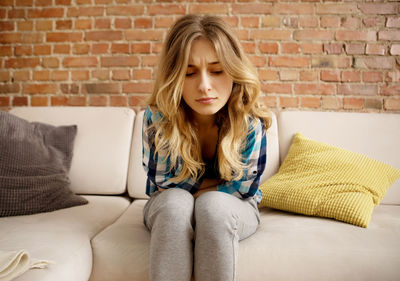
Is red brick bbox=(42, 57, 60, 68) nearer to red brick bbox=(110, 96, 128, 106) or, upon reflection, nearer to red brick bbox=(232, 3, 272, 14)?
red brick bbox=(110, 96, 128, 106)

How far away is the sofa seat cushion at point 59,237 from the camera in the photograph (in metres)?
0.82

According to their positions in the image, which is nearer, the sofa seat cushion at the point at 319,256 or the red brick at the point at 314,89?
the sofa seat cushion at the point at 319,256

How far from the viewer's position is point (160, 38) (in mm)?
1889

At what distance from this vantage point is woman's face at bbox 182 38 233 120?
95 cm

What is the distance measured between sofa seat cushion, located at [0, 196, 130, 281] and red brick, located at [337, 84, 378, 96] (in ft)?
5.06

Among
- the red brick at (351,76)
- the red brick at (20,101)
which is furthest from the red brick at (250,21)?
the red brick at (20,101)

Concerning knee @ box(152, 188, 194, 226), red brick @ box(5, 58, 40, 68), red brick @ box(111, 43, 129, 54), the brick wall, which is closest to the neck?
knee @ box(152, 188, 194, 226)

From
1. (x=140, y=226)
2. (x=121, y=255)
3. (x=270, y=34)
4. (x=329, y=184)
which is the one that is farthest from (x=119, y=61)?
(x=329, y=184)

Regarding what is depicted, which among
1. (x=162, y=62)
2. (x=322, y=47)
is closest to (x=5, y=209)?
(x=162, y=62)

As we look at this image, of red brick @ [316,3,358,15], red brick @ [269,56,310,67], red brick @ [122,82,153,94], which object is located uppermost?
red brick @ [316,3,358,15]

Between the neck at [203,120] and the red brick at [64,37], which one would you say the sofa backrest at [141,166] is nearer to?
the neck at [203,120]

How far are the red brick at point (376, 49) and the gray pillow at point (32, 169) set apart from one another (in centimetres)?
188

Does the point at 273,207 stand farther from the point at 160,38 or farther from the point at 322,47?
the point at 160,38

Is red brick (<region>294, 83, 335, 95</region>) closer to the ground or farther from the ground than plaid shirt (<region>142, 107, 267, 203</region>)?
farther from the ground
